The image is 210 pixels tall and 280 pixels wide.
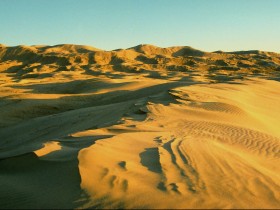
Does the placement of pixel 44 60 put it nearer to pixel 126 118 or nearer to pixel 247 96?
pixel 247 96

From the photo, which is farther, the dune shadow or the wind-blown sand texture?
the dune shadow

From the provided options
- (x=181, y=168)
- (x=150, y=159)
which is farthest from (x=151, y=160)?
(x=181, y=168)

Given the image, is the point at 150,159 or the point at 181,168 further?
the point at 150,159

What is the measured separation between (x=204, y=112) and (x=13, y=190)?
6145 mm

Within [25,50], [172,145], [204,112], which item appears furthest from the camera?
[25,50]

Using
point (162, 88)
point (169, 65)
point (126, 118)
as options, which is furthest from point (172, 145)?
point (169, 65)

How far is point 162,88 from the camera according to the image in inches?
578

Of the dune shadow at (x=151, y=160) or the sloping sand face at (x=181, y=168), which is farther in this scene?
the dune shadow at (x=151, y=160)

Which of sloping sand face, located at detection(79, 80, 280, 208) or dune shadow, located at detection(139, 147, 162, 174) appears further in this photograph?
dune shadow, located at detection(139, 147, 162, 174)

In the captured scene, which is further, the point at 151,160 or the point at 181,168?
the point at 151,160

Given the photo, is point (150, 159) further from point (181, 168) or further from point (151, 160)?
point (181, 168)

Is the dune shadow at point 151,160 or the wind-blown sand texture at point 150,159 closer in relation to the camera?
the wind-blown sand texture at point 150,159

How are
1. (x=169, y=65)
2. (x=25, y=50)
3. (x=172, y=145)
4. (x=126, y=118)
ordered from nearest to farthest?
(x=172, y=145) → (x=126, y=118) → (x=169, y=65) → (x=25, y=50)

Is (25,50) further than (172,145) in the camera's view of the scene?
Yes
